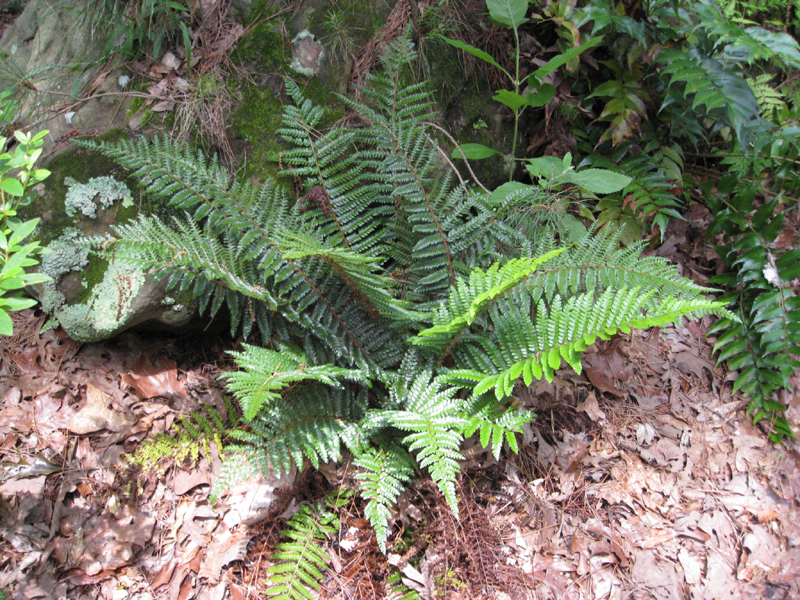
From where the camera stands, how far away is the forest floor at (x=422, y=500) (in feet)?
6.85

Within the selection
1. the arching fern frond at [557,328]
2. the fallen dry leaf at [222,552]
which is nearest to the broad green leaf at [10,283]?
the fallen dry leaf at [222,552]

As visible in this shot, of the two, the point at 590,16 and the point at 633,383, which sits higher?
the point at 590,16

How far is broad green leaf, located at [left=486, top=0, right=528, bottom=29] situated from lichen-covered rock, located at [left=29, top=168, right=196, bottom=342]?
2.10 metres

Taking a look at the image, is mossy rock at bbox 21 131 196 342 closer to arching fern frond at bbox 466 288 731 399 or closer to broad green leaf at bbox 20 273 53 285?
broad green leaf at bbox 20 273 53 285

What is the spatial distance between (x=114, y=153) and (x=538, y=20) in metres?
2.51

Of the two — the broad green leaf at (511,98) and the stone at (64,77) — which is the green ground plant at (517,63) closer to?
the broad green leaf at (511,98)

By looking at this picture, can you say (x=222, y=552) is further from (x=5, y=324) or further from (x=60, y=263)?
(x=60, y=263)

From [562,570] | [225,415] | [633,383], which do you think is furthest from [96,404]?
[633,383]

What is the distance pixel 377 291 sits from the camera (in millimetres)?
2139

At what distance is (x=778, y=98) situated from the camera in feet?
10.7

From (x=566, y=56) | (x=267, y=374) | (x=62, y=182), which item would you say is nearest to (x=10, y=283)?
(x=267, y=374)

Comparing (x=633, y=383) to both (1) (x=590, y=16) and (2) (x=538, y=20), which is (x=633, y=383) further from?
(2) (x=538, y=20)

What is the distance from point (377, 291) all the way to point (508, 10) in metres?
1.65

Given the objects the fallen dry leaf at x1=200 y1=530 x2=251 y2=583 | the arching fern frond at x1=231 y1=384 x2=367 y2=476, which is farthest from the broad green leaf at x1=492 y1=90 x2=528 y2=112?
the fallen dry leaf at x1=200 y1=530 x2=251 y2=583
